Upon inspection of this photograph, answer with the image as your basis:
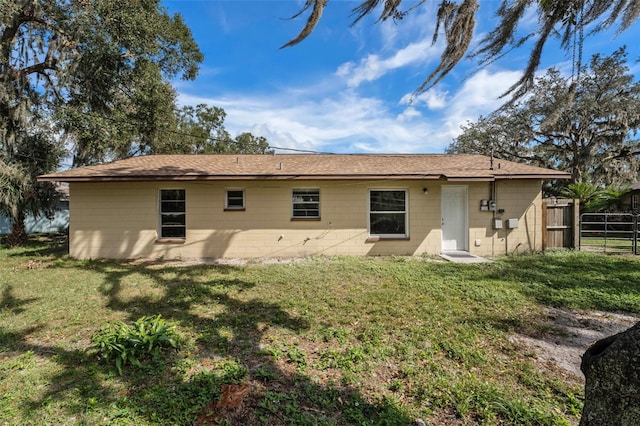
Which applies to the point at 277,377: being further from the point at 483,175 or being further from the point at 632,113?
the point at 632,113

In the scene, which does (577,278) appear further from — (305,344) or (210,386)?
(210,386)

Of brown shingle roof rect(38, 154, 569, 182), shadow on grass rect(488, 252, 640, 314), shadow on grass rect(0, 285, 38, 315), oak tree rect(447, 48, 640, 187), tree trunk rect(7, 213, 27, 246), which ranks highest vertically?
oak tree rect(447, 48, 640, 187)

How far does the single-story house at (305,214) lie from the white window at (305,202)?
3 centimetres

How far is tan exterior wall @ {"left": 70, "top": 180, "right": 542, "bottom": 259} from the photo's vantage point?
8789 mm

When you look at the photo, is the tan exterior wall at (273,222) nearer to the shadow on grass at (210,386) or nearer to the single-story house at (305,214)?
the single-story house at (305,214)

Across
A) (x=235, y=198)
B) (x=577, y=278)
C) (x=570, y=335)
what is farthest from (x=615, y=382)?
(x=235, y=198)

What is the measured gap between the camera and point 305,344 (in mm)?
3697

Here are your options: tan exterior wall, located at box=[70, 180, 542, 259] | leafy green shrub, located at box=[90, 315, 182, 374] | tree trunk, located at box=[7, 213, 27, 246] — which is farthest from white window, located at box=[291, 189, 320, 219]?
tree trunk, located at box=[7, 213, 27, 246]

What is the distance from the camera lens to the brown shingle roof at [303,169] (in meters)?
8.34

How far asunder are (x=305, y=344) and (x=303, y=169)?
6.36 metres

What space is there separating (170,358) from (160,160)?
346 inches

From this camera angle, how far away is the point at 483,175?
27.2 ft

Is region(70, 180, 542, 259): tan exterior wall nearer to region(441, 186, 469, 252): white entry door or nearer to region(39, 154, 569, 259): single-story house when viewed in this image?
region(39, 154, 569, 259): single-story house

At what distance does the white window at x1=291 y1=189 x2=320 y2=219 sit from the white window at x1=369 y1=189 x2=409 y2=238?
64.5 inches
